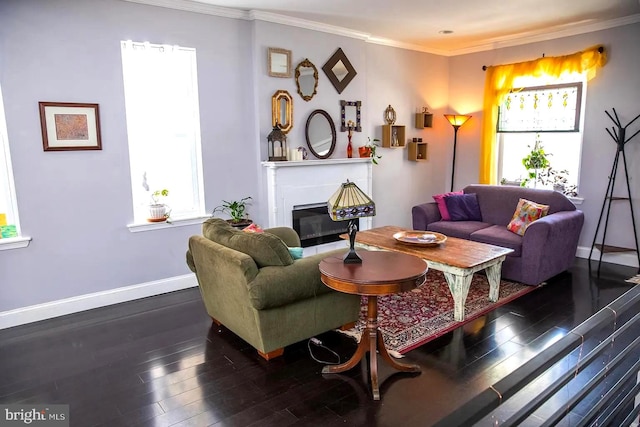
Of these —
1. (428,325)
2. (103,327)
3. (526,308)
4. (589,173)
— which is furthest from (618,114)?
(103,327)

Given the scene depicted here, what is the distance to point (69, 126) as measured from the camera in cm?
373

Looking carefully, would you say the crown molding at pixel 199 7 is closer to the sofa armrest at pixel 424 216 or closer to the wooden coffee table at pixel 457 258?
the wooden coffee table at pixel 457 258

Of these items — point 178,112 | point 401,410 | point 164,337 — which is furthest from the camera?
point 178,112

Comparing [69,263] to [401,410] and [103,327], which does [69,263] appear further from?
[401,410]

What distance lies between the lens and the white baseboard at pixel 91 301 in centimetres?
362

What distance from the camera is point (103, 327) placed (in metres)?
3.55

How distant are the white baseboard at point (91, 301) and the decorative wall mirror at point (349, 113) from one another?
8.65 ft

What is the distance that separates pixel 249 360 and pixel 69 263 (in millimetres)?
2041

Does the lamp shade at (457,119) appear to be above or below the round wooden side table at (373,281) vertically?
above

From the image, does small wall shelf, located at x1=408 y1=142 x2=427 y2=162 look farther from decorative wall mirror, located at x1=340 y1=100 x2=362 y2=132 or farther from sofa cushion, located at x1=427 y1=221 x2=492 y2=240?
sofa cushion, located at x1=427 y1=221 x2=492 y2=240

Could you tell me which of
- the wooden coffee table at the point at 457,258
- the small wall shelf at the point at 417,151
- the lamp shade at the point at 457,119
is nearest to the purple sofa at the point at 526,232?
the wooden coffee table at the point at 457,258

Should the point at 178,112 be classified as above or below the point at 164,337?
above

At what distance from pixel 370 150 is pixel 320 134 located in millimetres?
814

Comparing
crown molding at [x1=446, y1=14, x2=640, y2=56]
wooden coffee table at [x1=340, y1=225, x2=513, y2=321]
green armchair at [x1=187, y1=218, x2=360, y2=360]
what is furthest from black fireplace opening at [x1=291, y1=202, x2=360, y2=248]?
crown molding at [x1=446, y1=14, x2=640, y2=56]
